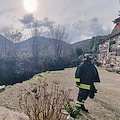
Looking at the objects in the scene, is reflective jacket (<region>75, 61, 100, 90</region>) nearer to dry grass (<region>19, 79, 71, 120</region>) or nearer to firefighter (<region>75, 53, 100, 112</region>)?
firefighter (<region>75, 53, 100, 112</region>)

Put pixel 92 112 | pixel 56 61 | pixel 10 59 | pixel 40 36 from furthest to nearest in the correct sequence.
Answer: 1. pixel 40 36
2. pixel 56 61
3. pixel 10 59
4. pixel 92 112

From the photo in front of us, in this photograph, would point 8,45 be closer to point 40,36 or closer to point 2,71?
point 2,71

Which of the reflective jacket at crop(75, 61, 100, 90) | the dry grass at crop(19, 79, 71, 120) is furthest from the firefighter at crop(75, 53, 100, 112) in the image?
the dry grass at crop(19, 79, 71, 120)

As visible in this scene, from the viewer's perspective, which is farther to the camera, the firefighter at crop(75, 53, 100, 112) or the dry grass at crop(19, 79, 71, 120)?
the firefighter at crop(75, 53, 100, 112)

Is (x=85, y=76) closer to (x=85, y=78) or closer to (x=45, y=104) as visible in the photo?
(x=85, y=78)

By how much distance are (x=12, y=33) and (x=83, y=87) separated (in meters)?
13.3

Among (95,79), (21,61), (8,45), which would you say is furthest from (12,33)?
(95,79)

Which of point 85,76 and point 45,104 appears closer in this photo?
point 45,104

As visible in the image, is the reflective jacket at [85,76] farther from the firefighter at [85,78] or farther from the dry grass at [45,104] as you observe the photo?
the dry grass at [45,104]

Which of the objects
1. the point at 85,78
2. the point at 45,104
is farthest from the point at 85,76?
the point at 45,104

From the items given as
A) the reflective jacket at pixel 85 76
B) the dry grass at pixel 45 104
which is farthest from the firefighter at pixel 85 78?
the dry grass at pixel 45 104

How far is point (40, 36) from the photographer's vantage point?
717 inches

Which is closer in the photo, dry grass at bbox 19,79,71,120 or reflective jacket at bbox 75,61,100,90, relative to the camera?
dry grass at bbox 19,79,71,120

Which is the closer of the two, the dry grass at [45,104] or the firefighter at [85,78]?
the dry grass at [45,104]
